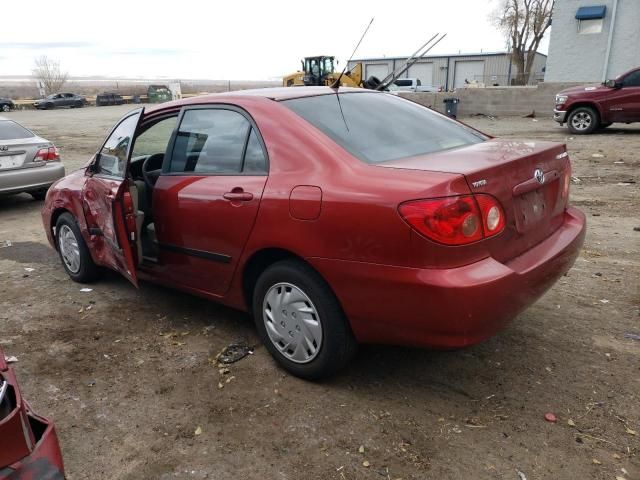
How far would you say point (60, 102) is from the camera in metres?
47.0

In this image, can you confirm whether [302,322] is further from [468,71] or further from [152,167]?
[468,71]

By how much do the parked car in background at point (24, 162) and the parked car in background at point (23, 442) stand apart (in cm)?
687

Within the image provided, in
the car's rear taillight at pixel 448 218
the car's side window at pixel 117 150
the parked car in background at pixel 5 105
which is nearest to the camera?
the car's rear taillight at pixel 448 218

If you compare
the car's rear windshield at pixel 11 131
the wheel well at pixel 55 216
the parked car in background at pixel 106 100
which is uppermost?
the car's rear windshield at pixel 11 131

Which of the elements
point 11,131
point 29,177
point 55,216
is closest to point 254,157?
point 55,216

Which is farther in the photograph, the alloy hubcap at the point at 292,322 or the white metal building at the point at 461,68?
the white metal building at the point at 461,68

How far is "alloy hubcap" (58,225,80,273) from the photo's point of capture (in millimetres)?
4789

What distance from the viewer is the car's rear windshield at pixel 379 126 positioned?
3025mm

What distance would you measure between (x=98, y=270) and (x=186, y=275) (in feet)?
4.99

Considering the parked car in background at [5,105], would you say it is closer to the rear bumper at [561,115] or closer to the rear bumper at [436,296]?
the rear bumper at [561,115]

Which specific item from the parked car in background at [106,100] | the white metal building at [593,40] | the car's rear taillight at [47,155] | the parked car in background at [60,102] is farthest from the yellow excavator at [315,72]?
the parked car in background at [60,102]

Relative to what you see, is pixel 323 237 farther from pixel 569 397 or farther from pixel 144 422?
pixel 569 397

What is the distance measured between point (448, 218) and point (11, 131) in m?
7.74

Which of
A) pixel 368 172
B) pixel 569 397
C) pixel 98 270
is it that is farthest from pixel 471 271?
pixel 98 270
